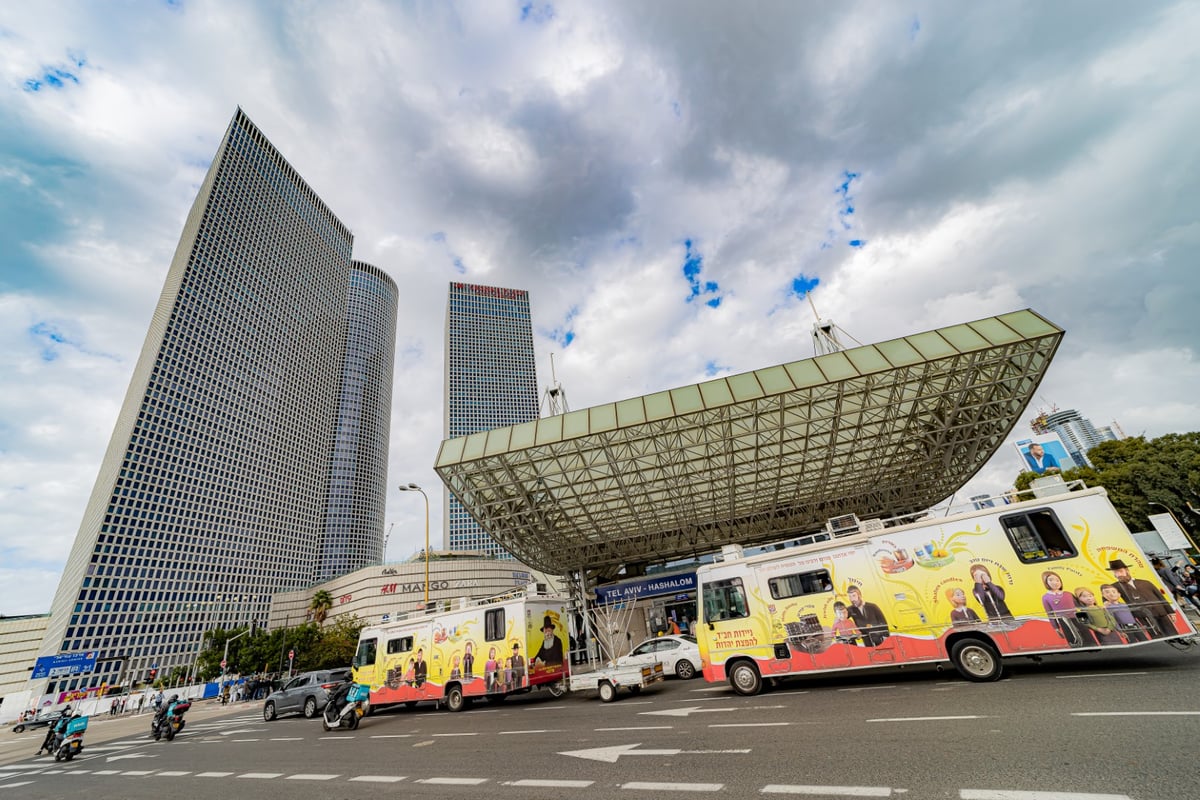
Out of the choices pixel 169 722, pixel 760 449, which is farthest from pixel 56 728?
pixel 760 449

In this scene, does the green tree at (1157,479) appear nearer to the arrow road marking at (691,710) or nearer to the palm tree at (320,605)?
the arrow road marking at (691,710)

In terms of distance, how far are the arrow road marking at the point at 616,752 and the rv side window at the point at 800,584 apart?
521cm

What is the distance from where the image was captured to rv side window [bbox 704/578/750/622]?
37.6 ft

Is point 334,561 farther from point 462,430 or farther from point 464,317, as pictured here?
point 464,317

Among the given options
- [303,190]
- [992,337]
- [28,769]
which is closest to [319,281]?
[303,190]

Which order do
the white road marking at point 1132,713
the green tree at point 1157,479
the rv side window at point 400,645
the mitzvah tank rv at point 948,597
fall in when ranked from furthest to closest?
the green tree at point 1157,479
the rv side window at point 400,645
the mitzvah tank rv at point 948,597
the white road marking at point 1132,713

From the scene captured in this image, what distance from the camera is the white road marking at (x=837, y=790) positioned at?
426cm

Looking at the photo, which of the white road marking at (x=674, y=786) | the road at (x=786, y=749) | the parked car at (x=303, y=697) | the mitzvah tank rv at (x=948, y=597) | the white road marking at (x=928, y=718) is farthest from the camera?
the parked car at (x=303, y=697)

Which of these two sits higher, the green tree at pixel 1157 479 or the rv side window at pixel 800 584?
the green tree at pixel 1157 479

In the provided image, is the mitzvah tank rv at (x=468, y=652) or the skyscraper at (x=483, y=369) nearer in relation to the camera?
the mitzvah tank rv at (x=468, y=652)

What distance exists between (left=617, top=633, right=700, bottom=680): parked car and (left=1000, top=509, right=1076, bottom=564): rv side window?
11249 millimetres

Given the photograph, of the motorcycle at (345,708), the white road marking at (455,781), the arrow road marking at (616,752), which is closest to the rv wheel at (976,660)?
the arrow road marking at (616,752)

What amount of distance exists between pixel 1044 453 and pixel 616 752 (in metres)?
99.7

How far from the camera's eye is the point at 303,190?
486 ft
